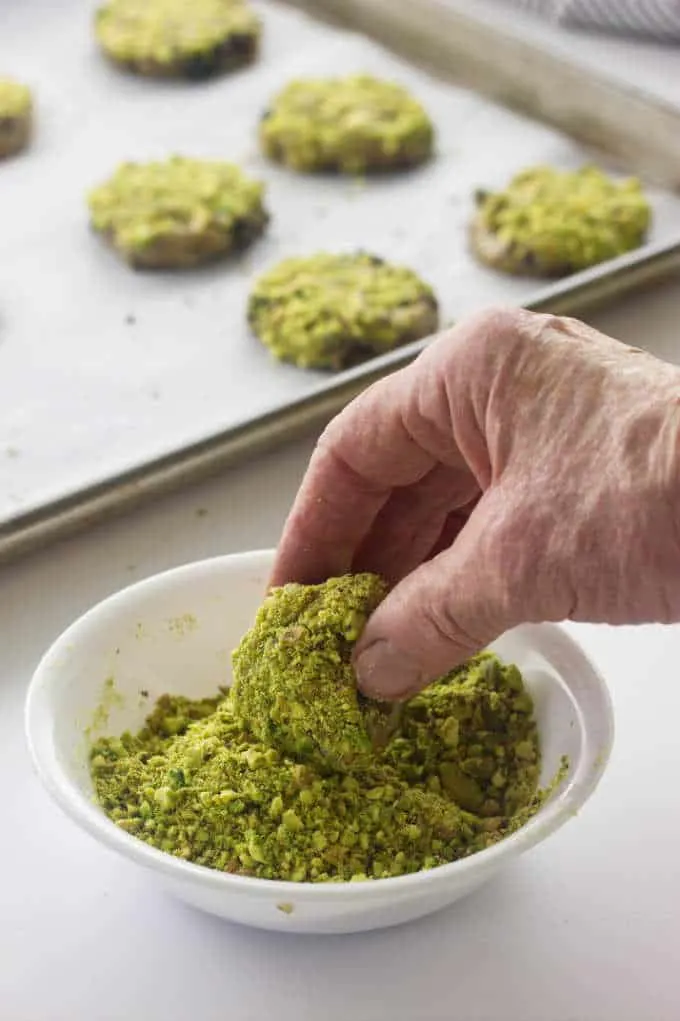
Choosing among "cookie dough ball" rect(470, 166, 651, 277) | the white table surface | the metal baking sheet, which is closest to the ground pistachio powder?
the white table surface

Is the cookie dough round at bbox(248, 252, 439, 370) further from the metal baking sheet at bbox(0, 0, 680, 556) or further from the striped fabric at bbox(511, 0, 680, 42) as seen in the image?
the striped fabric at bbox(511, 0, 680, 42)

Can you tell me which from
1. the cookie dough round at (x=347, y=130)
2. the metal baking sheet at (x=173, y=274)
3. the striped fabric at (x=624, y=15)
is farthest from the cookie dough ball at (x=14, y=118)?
the striped fabric at (x=624, y=15)

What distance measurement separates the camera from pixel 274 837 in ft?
3.22

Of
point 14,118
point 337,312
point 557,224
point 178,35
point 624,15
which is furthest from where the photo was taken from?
point 178,35

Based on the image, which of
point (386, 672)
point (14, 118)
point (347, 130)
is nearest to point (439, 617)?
point (386, 672)

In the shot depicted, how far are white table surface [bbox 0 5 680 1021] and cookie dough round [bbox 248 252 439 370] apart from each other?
2.36 ft

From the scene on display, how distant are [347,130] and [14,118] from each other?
1.80 ft

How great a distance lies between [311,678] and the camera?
1.02 m

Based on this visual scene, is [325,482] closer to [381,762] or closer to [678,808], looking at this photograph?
[381,762]

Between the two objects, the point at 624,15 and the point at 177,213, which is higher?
the point at 624,15

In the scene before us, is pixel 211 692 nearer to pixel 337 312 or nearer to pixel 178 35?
pixel 337 312

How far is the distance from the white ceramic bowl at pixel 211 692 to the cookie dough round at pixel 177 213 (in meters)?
0.95

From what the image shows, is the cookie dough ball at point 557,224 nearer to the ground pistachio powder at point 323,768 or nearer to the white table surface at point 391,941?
the white table surface at point 391,941

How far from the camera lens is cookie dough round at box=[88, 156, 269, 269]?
2020mm
